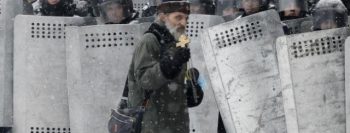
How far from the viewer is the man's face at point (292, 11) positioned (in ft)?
29.8

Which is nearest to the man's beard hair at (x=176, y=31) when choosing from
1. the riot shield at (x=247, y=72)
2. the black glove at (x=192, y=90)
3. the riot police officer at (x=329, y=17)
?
the black glove at (x=192, y=90)

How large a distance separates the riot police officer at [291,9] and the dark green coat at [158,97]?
181 inches

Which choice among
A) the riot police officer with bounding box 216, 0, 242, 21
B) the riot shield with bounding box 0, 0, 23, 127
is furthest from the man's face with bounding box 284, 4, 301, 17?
the riot shield with bounding box 0, 0, 23, 127

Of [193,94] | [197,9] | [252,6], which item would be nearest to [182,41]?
[193,94]

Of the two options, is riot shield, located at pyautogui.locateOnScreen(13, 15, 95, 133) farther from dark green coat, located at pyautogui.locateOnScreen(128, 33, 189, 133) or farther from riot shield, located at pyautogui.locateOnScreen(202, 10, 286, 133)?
dark green coat, located at pyautogui.locateOnScreen(128, 33, 189, 133)

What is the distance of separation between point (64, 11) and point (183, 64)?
4.61 m

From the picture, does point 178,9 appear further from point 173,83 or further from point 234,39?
point 234,39

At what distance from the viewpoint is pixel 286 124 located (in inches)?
284

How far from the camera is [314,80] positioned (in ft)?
23.2

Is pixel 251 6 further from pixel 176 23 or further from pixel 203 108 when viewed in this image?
pixel 176 23

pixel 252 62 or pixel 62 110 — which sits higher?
pixel 252 62

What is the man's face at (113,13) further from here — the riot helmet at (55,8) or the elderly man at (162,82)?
the elderly man at (162,82)

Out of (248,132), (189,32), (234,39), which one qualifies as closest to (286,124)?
(248,132)

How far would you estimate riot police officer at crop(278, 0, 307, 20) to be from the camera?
9.09 m
